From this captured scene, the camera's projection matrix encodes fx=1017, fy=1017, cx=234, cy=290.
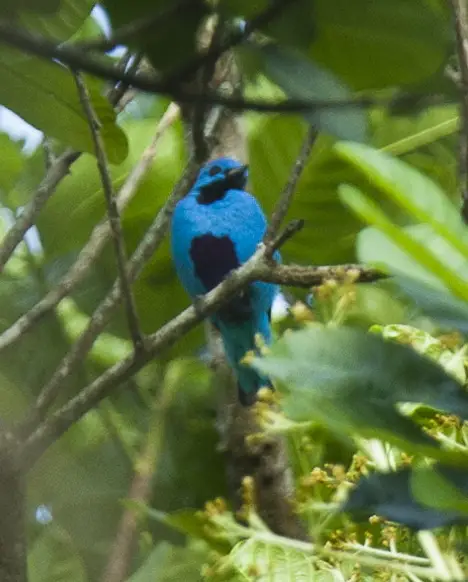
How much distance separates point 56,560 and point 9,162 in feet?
1.96

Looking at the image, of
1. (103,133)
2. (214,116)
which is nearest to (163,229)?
(214,116)

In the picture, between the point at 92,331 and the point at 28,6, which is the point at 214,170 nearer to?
the point at 92,331

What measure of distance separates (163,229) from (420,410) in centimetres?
49

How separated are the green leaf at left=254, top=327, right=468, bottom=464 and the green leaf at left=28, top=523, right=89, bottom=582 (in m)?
0.98

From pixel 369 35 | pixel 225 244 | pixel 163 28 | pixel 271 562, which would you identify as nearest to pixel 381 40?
pixel 369 35

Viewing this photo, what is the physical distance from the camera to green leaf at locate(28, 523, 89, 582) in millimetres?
1364

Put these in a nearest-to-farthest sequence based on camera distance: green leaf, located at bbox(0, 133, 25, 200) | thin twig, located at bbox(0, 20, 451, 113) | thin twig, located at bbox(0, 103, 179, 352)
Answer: thin twig, located at bbox(0, 20, 451, 113) → thin twig, located at bbox(0, 103, 179, 352) → green leaf, located at bbox(0, 133, 25, 200)

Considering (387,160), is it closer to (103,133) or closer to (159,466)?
(103,133)

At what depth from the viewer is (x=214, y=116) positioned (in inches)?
55.2

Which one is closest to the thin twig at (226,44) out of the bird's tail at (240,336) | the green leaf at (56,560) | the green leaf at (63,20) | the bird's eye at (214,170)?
the green leaf at (63,20)

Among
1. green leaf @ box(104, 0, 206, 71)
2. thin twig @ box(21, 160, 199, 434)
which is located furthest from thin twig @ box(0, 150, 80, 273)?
green leaf @ box(104, 0, 206, 71)

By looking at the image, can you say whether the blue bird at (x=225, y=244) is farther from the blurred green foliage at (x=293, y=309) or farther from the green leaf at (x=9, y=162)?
the green leaf at (x=9, y=162)

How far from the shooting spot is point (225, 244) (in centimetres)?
216

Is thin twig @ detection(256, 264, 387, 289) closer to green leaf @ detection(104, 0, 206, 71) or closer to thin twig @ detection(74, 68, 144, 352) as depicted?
thin twig @ detection(74, 68, 144, 352)
